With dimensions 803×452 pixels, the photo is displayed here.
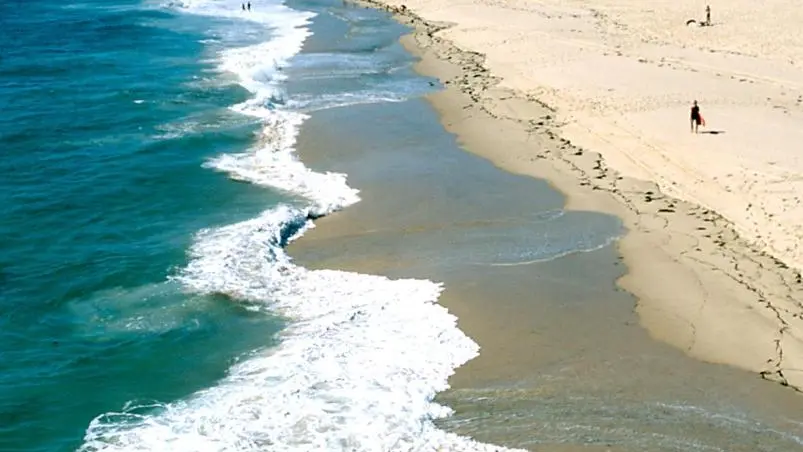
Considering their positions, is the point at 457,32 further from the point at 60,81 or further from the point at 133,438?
the point at 133,438

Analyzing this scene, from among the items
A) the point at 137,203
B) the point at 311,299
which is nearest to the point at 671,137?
the point at 311,299

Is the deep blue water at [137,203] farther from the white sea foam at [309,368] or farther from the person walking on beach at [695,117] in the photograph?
the person walking on beach at [695,117]

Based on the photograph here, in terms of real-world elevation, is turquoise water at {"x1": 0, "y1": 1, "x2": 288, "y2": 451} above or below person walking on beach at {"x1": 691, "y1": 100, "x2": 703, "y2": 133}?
below

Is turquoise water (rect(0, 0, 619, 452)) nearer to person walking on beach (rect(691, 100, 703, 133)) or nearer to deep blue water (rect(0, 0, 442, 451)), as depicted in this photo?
deep blue water (rect(0, 0, 442, 451))

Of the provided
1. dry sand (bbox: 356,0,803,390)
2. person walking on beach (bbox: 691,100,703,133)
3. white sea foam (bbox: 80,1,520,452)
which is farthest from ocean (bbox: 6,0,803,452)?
person walking on beach (bbox: 691,100,703,133)

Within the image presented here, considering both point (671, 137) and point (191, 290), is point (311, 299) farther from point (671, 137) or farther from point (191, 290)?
point (671, 137)

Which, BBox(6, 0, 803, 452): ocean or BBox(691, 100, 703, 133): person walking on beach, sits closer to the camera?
BBox(6, 0, 803, 452): ocean
